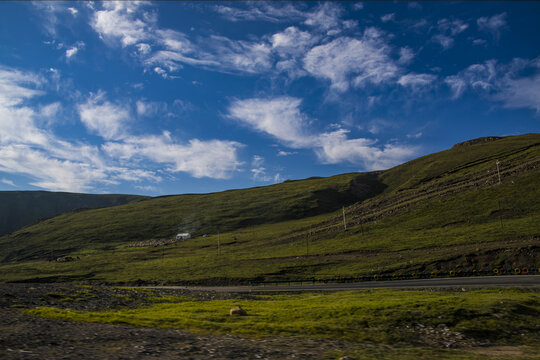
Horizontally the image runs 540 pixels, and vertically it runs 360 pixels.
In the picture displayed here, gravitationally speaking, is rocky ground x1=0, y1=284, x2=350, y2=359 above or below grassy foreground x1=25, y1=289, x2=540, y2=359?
above

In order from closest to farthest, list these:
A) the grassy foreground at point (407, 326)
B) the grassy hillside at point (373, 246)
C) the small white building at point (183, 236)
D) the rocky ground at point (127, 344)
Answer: the rocky ground at point (127, 344) < the grassy foreground at point (407, 326) < the grassy hillside at point (373, 246) < the small white building at point (183, 236)

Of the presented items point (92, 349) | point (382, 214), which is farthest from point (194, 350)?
point (382, 214)

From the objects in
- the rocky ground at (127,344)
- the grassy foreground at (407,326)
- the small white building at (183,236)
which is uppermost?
the small white building at (183,236)

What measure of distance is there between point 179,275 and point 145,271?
17.6 m

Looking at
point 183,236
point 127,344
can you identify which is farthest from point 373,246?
point 183,236

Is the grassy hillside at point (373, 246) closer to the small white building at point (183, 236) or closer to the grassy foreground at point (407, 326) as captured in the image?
the small white building at point (183, 236)

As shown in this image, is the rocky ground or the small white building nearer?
the rocky ground

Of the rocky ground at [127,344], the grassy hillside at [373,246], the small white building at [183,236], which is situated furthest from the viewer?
the small white building at [183,236]

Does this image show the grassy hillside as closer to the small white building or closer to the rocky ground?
the small white building

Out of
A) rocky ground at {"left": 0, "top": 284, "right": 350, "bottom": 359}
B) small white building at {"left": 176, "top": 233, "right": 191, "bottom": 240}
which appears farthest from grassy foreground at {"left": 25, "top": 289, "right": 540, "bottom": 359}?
small white building at {"left": 176, "top": 233, "right": 191, "bottom": 240}

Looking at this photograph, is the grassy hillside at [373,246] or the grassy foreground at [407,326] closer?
the grassy foreground at [407,326]

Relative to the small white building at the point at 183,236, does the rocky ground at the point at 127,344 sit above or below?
below

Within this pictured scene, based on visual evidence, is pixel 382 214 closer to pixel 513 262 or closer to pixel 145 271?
pixel 513 262

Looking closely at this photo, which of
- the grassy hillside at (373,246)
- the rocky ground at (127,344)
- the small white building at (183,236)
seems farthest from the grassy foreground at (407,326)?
the small white building at (183,236)
